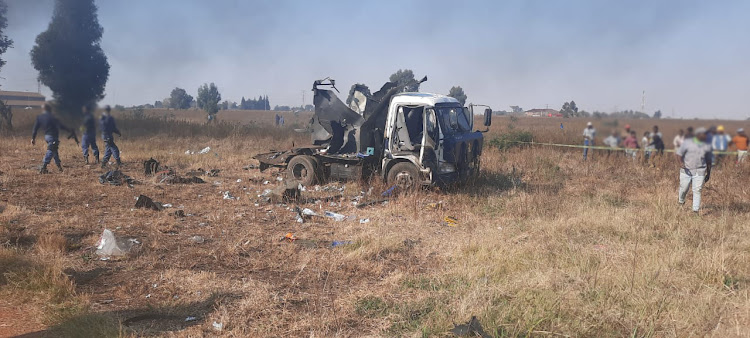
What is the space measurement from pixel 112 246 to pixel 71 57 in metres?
2.53

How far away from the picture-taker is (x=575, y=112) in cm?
407

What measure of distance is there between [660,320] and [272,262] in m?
3.76

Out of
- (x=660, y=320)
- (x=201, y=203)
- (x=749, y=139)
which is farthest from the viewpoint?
(x=201, y=203)

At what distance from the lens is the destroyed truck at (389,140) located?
8.77 metres

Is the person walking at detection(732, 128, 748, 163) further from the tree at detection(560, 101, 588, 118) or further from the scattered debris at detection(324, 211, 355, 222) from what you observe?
the scattered debris at detection(324, 211, 355, 222)

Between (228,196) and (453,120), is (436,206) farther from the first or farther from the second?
(228,196)

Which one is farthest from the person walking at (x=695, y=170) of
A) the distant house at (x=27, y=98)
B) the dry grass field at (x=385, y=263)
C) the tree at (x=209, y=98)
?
the tree at (x=209, y=98)

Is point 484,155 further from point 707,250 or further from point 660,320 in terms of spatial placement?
point 660,320

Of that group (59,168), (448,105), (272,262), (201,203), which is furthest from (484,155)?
(59,168)

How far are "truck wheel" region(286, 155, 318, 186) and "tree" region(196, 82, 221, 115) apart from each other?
35.7 meters

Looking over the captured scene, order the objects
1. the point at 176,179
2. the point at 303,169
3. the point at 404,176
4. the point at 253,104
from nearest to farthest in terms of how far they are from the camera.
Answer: the point at 404,176
the point at 176,179
the point at 303,169
the point at 253,104

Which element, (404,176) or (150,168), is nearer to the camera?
(404,176)

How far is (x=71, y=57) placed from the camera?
583 cm

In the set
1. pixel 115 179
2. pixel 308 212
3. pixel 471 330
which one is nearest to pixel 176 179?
pixel 115 179
